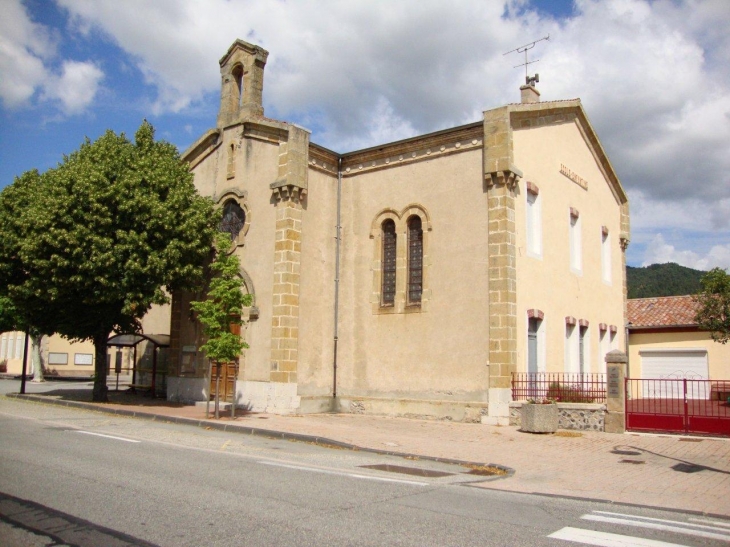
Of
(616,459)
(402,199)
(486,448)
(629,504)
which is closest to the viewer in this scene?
(629,504)

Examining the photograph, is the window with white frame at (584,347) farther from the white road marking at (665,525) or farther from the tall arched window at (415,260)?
the white road marking at (665,525)

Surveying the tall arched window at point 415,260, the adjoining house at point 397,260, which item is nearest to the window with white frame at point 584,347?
the adjoining house at point 397,260

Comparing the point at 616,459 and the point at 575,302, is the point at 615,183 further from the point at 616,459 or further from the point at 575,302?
the point at 616,459

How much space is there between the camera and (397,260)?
1952cm

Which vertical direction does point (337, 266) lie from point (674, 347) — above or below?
above

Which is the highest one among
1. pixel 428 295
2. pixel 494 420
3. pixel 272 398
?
pixel 428 295

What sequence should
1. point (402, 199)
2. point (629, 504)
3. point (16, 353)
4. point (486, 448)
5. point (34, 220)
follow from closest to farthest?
point (629, 504), point (486, 448), point (34, 220), point (402, 199), point (16, 353)

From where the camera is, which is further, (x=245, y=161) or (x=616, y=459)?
(x=245, y=161)

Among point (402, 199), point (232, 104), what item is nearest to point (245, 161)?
point (232, 104)

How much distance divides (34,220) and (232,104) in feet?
24.6

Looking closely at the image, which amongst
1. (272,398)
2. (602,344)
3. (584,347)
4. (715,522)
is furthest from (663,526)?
(602,344)

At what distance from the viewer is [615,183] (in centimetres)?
2659

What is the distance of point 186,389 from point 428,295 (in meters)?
9.00

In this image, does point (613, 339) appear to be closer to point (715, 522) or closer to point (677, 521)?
point (715, 522)
